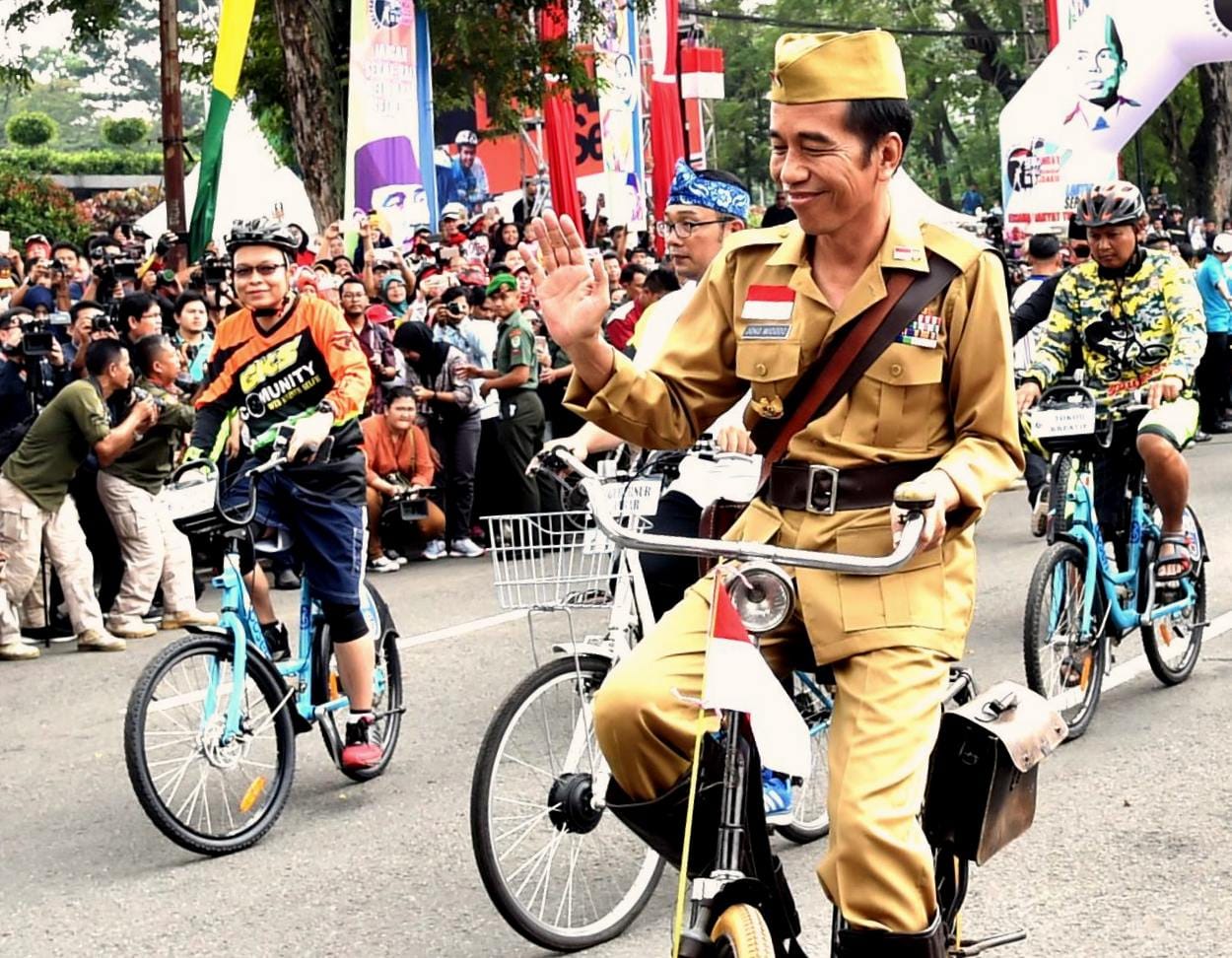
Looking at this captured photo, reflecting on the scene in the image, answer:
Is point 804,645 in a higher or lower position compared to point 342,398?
lower

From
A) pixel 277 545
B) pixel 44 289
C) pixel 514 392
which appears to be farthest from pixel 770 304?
pixel 44 289

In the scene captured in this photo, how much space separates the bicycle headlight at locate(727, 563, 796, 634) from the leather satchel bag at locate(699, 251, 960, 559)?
1.34ft

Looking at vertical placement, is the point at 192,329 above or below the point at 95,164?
below

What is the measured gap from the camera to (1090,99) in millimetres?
20797

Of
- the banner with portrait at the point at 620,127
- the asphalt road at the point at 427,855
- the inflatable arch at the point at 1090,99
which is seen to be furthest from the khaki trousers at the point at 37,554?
the banner with portrait at the point at 620,127

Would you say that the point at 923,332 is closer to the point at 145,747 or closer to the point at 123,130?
the point at 145,747

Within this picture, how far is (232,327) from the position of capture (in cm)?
677

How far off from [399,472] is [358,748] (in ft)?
20.8

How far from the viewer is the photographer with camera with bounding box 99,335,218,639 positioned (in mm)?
10641

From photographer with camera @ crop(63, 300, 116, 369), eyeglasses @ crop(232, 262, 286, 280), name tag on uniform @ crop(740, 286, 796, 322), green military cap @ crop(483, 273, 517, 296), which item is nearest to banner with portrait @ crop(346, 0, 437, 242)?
green military cap @ crop(483, 273, 517, 296)

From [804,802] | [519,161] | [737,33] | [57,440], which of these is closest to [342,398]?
[804,802]

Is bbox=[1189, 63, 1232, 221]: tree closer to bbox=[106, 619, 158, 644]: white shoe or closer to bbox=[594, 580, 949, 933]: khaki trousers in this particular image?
bbox=[106, 619, 158, 644]: white shoe

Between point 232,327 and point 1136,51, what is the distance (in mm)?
16427

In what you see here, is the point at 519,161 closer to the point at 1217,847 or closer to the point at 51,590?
the point at 51,590
